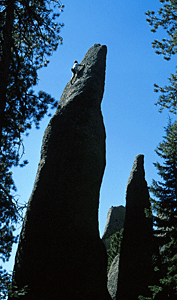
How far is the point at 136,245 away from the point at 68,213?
5638mm

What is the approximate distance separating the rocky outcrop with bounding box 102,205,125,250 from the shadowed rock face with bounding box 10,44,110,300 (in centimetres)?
1157

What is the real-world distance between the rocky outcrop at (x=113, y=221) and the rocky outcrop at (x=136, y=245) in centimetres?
702

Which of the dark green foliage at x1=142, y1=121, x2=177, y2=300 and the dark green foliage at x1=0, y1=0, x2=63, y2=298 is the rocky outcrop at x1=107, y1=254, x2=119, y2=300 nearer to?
the dark green foliage at x1=142, y1=121, x2=177, y2=300

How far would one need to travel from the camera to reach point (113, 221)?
77.3 ft

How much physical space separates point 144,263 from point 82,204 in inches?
207

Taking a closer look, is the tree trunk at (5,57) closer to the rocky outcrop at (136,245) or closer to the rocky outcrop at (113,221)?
the rocky outcrop at (136,245)

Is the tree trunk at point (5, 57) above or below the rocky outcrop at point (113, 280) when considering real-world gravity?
above

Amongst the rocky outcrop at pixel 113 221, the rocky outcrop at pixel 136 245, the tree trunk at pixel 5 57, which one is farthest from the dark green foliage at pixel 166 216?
the rocky outcrop at pixel 113 221

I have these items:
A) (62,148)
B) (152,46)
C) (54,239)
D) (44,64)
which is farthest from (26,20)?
(54,239)

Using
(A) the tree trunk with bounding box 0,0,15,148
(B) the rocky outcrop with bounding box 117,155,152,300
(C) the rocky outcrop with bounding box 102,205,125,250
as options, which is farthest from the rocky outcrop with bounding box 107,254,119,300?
(A) the tree trunk with bounding box 0,0,15,148

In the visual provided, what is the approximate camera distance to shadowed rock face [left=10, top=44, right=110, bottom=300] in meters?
10.1

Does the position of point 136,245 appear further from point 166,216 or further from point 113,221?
point 113,221

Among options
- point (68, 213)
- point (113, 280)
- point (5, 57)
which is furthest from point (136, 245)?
point (5, 57)

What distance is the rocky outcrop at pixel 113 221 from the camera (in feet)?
75.7
